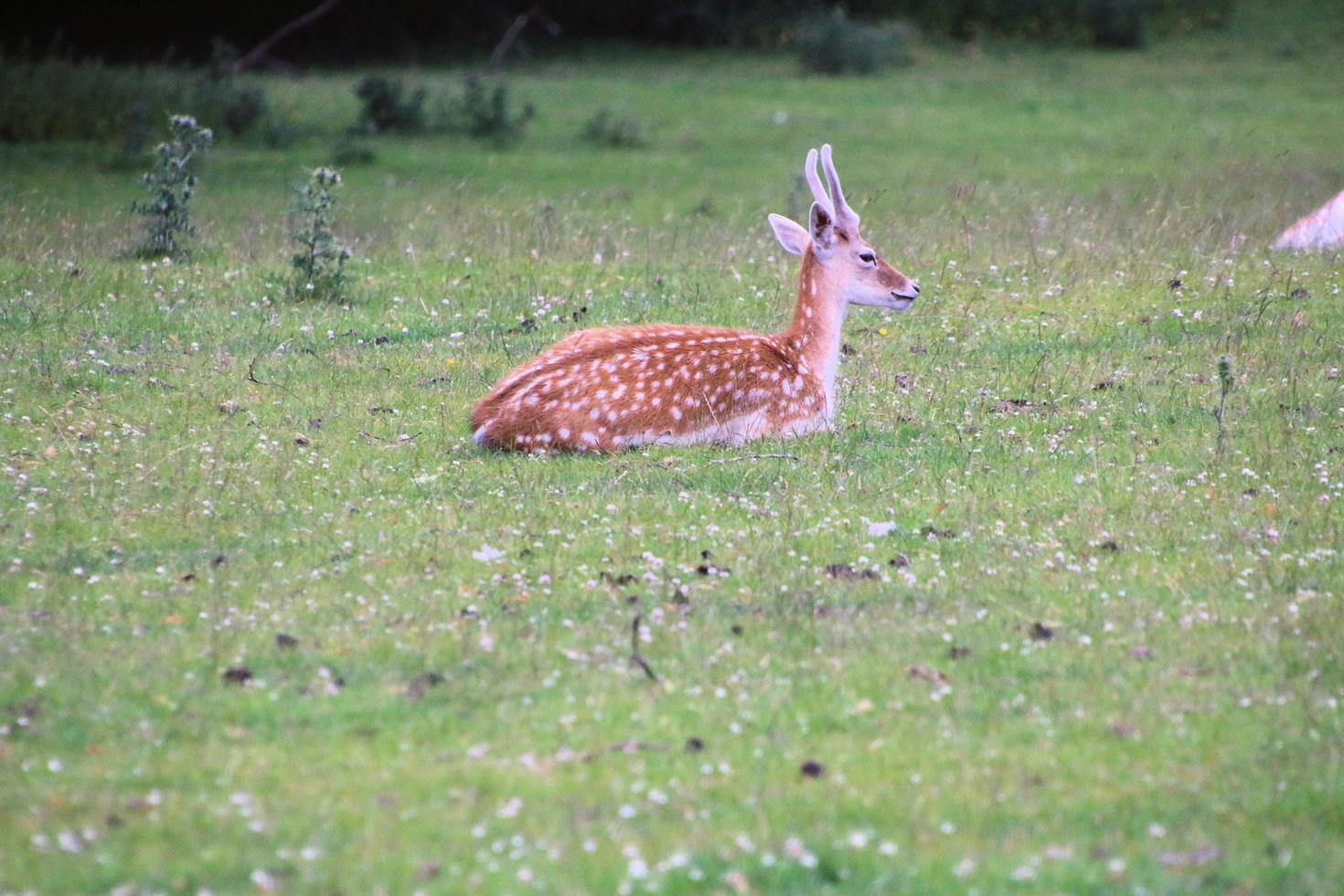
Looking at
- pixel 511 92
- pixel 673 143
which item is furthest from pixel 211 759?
pixel 511 92

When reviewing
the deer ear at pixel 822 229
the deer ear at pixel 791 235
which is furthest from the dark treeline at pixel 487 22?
the deer ear at pixel 822 229

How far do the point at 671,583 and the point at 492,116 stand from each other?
2035 cm

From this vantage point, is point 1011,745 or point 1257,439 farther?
point 1257,439

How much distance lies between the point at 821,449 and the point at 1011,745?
3.84 m

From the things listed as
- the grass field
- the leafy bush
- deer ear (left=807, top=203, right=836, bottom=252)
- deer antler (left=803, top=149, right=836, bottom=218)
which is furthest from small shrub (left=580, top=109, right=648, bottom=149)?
deer ear (left=807, top=203, right=836, bottom=252)

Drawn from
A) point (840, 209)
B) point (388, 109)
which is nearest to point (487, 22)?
point (388, 109)

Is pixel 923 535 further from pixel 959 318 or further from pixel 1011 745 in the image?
pixel 959 318

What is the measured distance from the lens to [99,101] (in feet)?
80.4

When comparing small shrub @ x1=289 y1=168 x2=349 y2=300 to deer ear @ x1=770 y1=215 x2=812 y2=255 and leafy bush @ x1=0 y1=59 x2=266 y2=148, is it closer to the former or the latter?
deer ear @ x1=770 y1=215 x2=812 y2=255

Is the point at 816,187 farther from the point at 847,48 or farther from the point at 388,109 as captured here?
the point at 847,48

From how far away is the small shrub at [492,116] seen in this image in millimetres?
26328

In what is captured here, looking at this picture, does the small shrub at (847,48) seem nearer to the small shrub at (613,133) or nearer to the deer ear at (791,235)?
the small shrub at (613,133)

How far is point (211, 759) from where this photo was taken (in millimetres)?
5535

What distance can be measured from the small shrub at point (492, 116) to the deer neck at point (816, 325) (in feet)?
52.8
